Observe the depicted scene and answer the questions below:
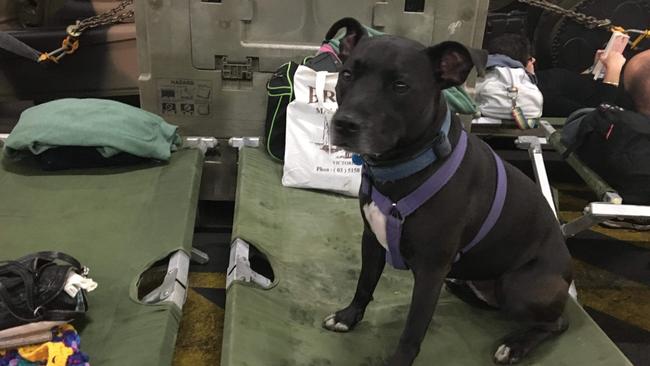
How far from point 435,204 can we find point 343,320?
456mm

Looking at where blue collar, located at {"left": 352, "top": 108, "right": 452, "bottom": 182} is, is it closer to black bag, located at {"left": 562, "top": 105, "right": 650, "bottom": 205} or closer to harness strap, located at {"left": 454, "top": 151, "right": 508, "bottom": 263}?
harness strap, located at {"left": 454, "top": 151, "right": 508, "bottom": 263}

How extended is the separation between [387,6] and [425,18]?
157mm

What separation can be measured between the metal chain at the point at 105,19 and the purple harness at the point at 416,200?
190cm

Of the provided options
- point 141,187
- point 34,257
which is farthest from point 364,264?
point 141,187

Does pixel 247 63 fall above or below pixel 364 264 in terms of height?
above

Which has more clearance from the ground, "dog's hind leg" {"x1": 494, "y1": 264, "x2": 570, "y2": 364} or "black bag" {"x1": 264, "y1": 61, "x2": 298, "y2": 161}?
"black bag" {"x1": 264, "y1": 61, "x2": 298, "y2": 161}

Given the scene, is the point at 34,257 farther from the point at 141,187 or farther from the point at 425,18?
the point at 425,18

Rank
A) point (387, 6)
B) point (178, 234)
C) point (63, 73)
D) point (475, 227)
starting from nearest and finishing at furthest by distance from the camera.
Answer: point (475, 227), point (178, 234), point (387, 6), point (63, 73)

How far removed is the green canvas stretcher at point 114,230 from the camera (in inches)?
56.1

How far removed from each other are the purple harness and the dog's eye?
0.20m

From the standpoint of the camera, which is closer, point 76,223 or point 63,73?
point 76,223

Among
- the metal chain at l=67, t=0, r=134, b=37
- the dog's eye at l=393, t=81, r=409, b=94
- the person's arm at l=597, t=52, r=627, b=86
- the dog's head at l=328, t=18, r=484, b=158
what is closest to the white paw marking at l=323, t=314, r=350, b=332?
the dog's head at l=328, t=18, r=484, b=158

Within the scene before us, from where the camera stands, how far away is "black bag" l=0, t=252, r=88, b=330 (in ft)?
4.32

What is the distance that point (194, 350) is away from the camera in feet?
5.98
